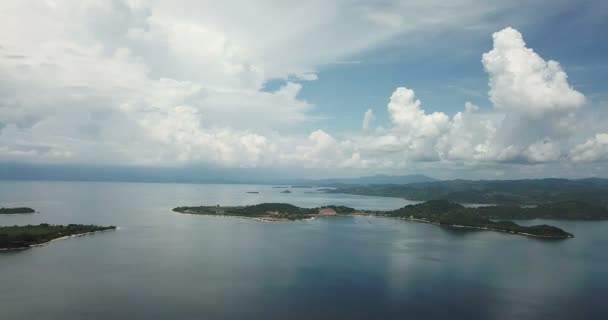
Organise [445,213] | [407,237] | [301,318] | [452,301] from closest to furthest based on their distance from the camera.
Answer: [301,318]
[452,301]
[407,237]
[445,213]

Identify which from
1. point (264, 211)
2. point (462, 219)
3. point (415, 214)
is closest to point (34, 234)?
point (264, 211)

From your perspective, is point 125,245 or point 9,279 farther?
point 125,245

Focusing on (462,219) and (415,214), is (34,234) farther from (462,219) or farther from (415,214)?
(415,214)

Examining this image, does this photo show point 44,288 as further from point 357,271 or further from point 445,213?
point 445,213

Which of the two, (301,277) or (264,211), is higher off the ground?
(264,211)

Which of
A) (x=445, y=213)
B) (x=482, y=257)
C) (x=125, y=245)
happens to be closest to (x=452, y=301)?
(x=482, y=257)

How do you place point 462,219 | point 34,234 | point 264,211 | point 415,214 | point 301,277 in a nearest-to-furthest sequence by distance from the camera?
1. point 301,277
2. point 34,234
3. point 462,219
4. point 264,211
5. point 415,214
